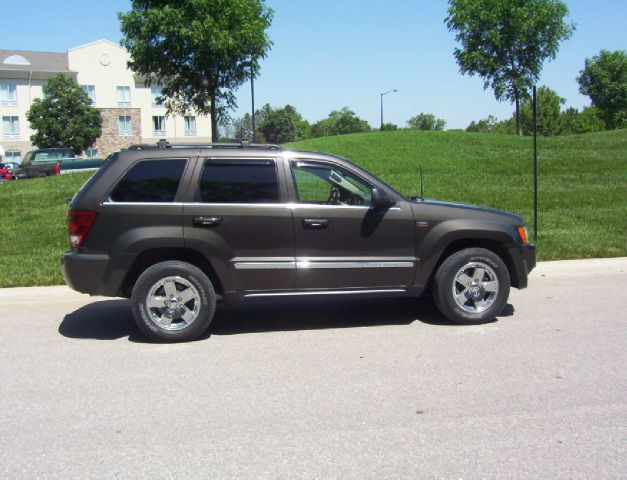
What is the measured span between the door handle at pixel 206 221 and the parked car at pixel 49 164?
81.4 ft

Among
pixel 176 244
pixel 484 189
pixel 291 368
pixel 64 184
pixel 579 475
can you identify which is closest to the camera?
pixel 579 475

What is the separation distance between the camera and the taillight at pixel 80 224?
236 inches

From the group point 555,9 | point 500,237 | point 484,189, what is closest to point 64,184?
point 484,189

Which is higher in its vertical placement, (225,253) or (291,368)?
(225,253)

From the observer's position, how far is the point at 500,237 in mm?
6523

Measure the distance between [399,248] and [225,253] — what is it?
1.69 metres

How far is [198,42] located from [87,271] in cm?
1558

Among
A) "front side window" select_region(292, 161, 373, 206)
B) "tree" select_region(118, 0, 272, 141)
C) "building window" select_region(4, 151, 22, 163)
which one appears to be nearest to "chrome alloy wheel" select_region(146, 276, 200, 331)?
"front side window" select_region(292, 161, 373, 206)

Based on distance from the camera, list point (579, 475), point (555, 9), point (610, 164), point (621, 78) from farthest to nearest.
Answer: point (621, 78) → point (555, 9) → point (610, 164) → point (579, 475)

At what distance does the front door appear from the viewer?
6.20 meters

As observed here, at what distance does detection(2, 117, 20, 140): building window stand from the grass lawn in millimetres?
44635

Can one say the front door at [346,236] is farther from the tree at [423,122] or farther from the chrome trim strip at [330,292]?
the tree at [423,122]

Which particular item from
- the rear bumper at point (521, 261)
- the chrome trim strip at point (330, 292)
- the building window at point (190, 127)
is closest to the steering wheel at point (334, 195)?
the chrome trim strip at point (330, 292)

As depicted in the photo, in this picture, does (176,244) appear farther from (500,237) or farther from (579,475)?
(579,475)
